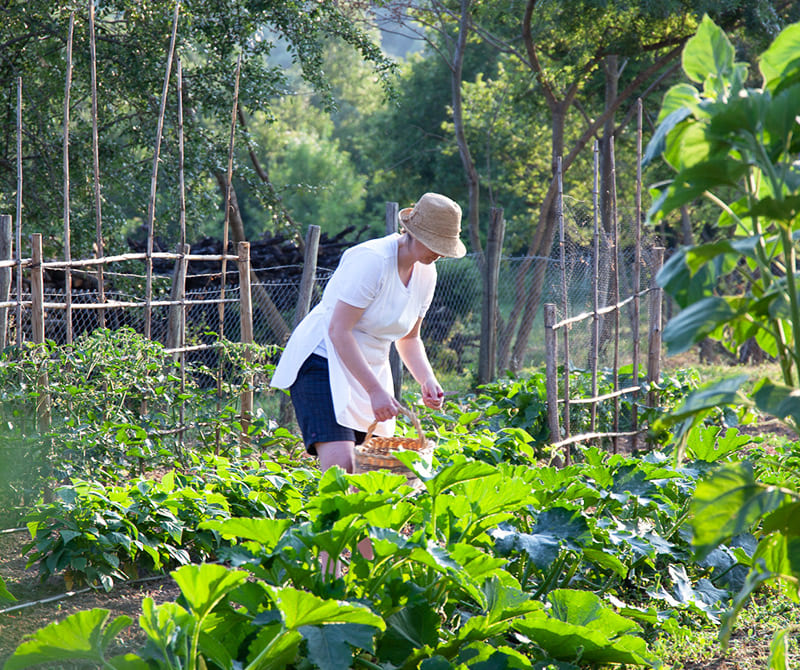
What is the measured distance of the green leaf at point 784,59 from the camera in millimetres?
1476

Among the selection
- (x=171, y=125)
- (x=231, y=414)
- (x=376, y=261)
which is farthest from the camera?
(x=171, y=125)

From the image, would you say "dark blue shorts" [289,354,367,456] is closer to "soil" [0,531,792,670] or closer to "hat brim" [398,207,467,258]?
"hat brim" [398,207,467,258]

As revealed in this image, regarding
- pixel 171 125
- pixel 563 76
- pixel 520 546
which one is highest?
pixel 563 76

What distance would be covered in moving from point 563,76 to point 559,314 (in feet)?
20.8

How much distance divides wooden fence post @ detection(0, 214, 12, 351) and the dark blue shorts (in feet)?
7.77

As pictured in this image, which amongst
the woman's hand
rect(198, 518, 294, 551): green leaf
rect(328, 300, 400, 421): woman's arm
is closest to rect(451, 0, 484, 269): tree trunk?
the woman's hand

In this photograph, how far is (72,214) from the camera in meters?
8.34

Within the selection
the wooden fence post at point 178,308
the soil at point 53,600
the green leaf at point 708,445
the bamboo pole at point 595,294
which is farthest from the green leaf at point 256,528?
the bamboo pole at point 595,294

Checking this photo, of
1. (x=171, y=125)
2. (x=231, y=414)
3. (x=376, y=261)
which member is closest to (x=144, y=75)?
(x=171, y=125)

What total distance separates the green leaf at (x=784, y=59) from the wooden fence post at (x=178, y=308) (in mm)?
4554

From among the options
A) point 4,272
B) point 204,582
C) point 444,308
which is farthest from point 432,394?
point 444,308

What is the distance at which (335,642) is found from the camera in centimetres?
204

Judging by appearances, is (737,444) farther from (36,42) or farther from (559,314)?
(36,42)

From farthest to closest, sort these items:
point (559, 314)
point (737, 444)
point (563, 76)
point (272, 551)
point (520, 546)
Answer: point (563, 76) < point (559, 314) < point (737, 444) < point (520, 546) < point (272, 551)
